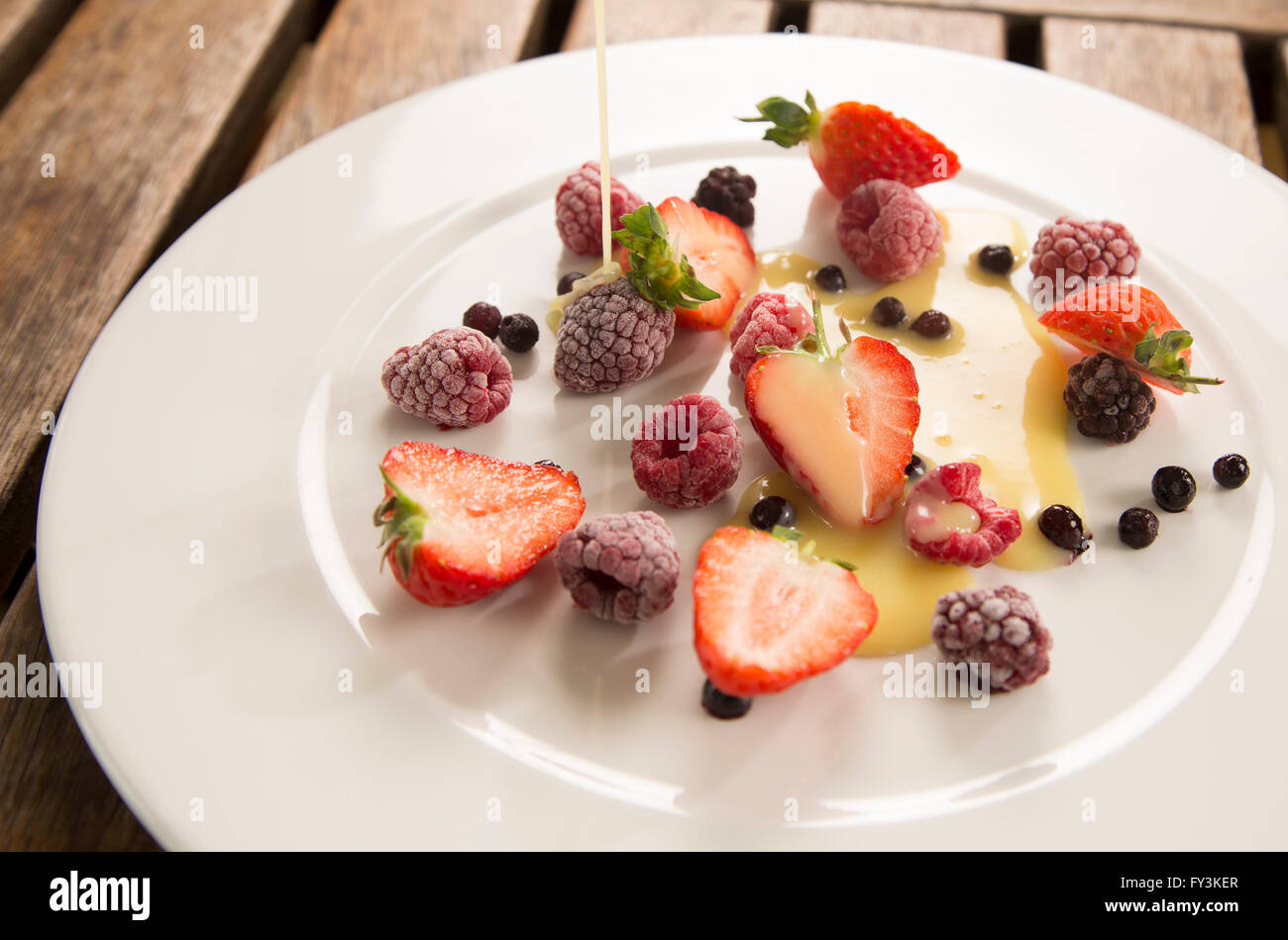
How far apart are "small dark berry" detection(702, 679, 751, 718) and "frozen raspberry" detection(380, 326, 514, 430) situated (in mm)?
641

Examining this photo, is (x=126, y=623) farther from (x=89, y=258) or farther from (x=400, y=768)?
(x=89, y=258)

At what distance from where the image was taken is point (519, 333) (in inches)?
76.9

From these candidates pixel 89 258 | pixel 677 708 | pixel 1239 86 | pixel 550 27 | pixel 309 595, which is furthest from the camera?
pixel 550 27

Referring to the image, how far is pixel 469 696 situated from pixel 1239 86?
2.46 m

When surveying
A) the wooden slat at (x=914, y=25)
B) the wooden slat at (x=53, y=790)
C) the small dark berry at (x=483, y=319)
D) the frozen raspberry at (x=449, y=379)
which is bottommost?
the wooden slat at (x=53, y=790)

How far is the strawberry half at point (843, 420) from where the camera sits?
1.66 metres

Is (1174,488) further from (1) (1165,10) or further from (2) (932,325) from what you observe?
(1) (1165,10)

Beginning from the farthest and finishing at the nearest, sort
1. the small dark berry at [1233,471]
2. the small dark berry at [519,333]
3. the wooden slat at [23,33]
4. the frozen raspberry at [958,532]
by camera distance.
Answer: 1. the wooden slat at [23,33]
2. the small dark berry at [519,333]
3. the small dark berry at [1233,471]
4. the frozen raspberry at [958,532]

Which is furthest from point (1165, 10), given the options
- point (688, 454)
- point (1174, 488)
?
point (688, 454)

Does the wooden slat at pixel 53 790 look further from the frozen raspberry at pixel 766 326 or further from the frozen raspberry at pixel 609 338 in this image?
the frozen raspberry at pixel 766 326

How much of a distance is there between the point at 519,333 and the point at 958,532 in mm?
855

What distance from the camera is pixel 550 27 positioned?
3094mm

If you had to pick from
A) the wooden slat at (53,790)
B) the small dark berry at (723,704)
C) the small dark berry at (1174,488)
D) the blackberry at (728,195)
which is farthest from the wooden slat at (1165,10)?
the wooden slat at (53,790)
